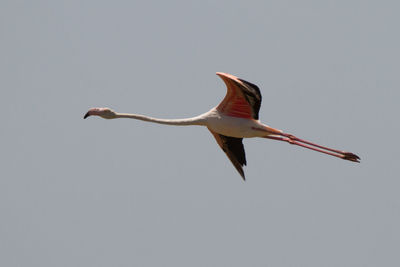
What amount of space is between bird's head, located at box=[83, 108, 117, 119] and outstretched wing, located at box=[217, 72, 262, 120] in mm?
3160

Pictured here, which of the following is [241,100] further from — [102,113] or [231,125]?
[102,113]

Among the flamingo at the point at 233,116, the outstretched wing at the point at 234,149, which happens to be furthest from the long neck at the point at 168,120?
the outstretched wing at the point at 234,149

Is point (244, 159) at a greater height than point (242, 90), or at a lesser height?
lesser

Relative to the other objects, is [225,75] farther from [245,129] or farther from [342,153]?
[342,153]

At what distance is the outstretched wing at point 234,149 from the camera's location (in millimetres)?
29234

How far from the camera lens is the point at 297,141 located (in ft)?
93.3

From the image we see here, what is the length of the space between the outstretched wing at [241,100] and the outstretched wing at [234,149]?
202cm

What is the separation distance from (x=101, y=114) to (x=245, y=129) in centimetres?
427

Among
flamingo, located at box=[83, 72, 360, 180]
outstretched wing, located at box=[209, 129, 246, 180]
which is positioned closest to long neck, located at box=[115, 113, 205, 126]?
flamingo, located at box=[83, 72, 360, 180]


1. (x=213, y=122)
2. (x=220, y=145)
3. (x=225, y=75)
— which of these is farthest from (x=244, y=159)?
(x=225, y=75)

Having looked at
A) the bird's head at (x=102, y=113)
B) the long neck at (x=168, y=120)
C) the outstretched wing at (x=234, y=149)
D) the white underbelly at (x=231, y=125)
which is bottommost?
the outstretched wing at (x=234, y=149)

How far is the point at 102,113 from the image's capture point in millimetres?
26719

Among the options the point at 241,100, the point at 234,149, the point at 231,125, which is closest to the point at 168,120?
the point at 231,125

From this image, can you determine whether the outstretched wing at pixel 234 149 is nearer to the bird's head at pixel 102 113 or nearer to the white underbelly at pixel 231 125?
the white underbelly at pixel 231 125
